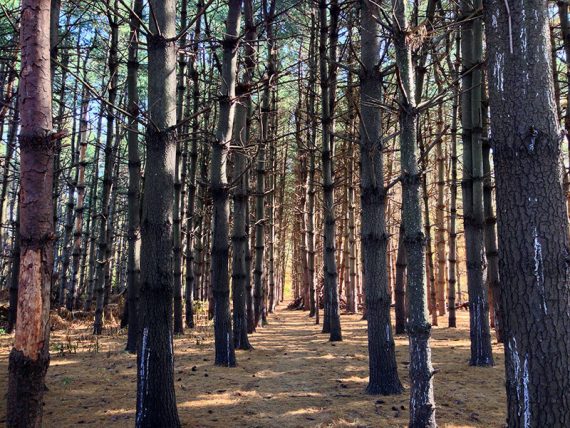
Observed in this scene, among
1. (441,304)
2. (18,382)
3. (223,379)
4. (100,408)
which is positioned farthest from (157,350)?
(441,304)

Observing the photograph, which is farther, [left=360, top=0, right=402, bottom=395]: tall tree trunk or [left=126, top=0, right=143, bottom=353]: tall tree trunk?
[left=126, top=0, right=143, bottom=353]: tall tree trunk

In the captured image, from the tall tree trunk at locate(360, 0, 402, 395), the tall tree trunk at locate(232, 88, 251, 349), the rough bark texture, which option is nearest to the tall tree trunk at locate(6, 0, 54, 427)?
the rough bark texture

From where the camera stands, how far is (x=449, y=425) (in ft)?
15.2

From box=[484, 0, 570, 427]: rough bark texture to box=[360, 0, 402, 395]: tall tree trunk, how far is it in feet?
9.41

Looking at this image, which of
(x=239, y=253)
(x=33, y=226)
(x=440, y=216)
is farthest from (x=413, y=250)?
(x=440, y=216)

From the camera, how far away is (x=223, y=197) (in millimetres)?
7836

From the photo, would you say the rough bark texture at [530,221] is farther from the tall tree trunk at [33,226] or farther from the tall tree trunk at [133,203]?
the tall tree trunk at [133,203]

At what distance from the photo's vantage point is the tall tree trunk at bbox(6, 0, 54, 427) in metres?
2.78

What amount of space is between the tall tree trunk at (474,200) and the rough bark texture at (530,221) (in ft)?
15.9

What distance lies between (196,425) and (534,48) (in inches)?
176

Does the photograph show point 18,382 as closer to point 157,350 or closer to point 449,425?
point 157,350

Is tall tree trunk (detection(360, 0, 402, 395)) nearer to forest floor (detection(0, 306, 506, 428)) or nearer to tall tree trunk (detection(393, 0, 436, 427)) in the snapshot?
forest floor (detection(0, 306, 506, 428))

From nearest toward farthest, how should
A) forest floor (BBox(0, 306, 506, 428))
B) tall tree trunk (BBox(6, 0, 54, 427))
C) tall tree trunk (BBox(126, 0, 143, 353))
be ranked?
tall tree trunk (BBox(6, 0, 54, 427)) < forest floor (BBox(0, 306, 506, 428)) < tall tree trunk (BBox(126, 0, 143, 353))

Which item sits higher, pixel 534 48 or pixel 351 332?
pixel 534 48
